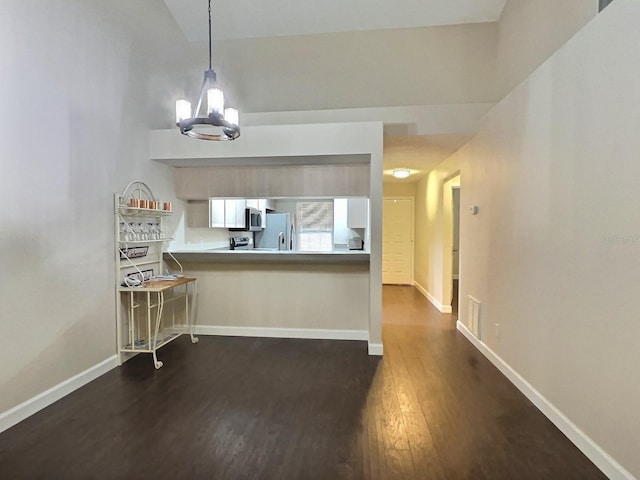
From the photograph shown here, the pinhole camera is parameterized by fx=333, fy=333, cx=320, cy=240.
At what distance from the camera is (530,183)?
8.43ft

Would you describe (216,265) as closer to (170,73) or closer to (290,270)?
(290,270)

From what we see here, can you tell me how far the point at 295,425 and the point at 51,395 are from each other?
6.16 ft

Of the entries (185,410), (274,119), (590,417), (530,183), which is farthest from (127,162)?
(590,417)

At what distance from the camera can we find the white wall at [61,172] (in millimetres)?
2211

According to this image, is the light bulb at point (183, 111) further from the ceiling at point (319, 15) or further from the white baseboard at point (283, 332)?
the white baseboard at point (283, 332)

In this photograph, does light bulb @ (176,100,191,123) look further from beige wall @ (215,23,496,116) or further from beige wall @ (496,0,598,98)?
beige wall @ (496,0,598,98)

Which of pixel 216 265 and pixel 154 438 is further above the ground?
pixel 216 265

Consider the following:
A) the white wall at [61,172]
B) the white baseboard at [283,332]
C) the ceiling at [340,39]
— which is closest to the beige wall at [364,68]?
the ceiling at [340,39]

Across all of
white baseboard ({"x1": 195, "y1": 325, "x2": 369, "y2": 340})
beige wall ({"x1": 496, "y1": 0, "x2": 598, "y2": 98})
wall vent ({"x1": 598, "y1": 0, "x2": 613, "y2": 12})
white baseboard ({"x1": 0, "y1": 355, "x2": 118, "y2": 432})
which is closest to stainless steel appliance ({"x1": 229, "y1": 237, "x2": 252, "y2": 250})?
white baseboard ({"x1": 195, "y1": 325, "x2": 369, "y2": 340})

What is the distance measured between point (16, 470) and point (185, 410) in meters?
0.91

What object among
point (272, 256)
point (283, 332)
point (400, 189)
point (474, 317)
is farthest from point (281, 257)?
point (400, 189)

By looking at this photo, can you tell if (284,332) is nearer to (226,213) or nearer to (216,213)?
(216,213)

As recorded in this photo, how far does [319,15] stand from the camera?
12.2 ft

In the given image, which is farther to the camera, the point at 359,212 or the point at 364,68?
the point at 359,212
